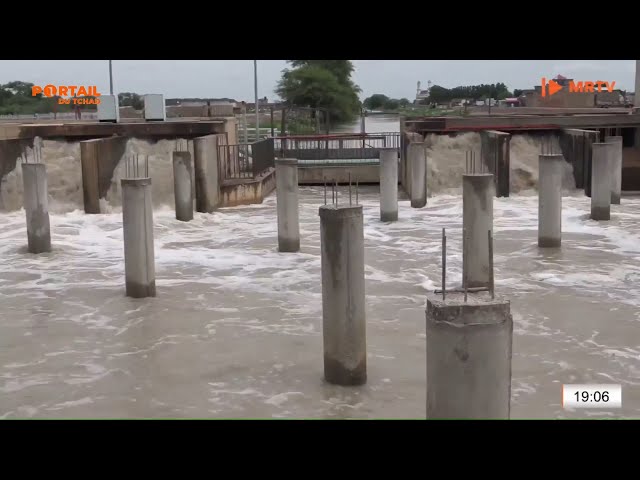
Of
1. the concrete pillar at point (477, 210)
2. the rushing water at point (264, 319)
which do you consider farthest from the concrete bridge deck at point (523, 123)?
the concrete pillar at point (477, 210)

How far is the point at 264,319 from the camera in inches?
448

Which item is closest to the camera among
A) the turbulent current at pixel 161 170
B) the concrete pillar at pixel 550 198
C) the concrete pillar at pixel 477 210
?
the concrete pillar at pixel 477 210

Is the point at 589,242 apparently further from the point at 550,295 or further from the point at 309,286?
the point at 309,286

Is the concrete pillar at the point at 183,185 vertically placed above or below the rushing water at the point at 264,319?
above

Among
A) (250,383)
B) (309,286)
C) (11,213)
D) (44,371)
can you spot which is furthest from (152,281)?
(11,213)

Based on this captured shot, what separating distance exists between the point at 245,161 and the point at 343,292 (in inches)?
783

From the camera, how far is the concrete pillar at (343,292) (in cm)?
824

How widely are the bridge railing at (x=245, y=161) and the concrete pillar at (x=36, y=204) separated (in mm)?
7854

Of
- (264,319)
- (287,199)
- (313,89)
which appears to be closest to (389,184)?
(287,199)

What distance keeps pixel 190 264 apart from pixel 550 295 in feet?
22.2

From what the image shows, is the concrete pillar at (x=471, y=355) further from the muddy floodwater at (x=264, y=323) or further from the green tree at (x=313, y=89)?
the green tree at (x=313, y=89)

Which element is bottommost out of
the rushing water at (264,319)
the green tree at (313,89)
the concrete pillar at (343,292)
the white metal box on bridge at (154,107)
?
the rushing water at (264,319)

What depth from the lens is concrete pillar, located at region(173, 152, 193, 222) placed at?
19.8 meters
